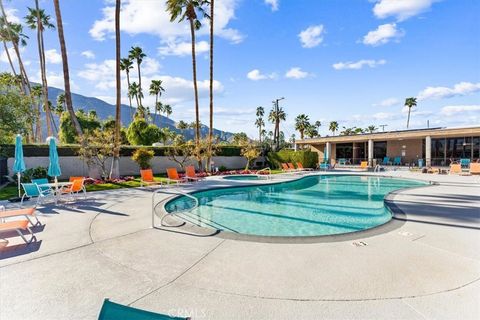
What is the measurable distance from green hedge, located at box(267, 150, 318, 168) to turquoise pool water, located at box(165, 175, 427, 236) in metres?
9.76

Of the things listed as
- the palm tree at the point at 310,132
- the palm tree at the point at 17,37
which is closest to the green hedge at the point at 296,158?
the palm tree at the point at 17,37

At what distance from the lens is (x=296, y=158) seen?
25641 mm

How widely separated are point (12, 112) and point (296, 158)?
865 inches

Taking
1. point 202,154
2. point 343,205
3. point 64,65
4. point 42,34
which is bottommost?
point 343,205

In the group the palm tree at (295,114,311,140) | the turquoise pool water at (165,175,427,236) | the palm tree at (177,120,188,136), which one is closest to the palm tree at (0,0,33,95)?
the turquoise pool water at (165,175,427,236)

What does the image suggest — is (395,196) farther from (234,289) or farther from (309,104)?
(309,104)

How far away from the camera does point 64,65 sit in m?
15.8

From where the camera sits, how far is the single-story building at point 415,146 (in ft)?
75.4

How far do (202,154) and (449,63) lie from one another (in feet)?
55.6

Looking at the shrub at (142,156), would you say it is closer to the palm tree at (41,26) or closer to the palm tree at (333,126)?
the palm tree at (41,26)

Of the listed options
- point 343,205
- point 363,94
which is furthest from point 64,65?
point 363,94

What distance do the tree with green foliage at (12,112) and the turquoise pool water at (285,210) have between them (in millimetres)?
12949

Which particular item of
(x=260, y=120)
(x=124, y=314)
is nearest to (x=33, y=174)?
(x=124, y=314)

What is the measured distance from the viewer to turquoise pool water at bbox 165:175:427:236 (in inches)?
301
